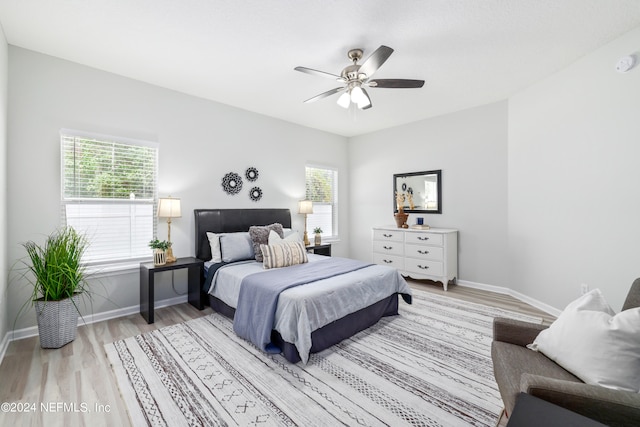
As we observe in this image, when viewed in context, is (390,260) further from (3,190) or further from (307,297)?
(3,190)

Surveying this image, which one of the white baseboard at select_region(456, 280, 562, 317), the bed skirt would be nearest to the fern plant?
the bed skirt

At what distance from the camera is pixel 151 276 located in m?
3.05

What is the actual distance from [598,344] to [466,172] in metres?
3.61

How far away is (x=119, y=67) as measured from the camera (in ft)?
10.2

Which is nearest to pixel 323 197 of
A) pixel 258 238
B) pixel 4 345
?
pixel 258 238

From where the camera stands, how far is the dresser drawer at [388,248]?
479cm

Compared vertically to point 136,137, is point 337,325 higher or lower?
lower

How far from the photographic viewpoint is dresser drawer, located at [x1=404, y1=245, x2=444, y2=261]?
4.34 m

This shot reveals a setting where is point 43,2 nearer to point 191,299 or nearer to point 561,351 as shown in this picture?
point 191,299

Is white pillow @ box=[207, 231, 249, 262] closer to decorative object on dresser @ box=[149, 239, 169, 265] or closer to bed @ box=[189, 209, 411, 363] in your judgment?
bed @ box=[189, 209, 411, 363]

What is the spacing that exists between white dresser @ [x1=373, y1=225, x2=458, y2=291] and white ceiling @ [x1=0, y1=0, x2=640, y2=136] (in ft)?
7.05

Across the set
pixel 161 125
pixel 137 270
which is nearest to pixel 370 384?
pixel 137 270

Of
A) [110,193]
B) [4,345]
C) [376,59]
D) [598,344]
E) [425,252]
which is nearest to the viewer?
[598,344]

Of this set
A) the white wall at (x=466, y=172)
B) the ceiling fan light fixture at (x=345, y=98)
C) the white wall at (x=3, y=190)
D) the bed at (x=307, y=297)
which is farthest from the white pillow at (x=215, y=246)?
the white wall at (x=466, y=172)
